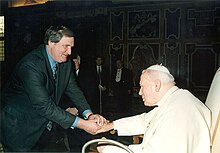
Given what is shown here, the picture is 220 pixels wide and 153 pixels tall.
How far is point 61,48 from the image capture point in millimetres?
2006

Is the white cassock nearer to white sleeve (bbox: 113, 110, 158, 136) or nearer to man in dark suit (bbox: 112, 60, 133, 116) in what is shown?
white sleeve (bbox: 113, 110, 158, 136)

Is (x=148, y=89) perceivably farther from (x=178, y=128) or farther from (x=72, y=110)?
(x=72, y=110)

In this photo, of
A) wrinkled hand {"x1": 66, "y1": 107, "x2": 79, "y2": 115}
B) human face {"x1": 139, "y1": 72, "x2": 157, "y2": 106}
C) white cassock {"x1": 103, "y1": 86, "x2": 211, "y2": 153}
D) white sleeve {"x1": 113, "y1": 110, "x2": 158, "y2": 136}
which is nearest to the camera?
white cassock {"x1": 103, "y1": 86, "x2": 211, "y2": 153}

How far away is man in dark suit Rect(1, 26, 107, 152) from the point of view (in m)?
2.01

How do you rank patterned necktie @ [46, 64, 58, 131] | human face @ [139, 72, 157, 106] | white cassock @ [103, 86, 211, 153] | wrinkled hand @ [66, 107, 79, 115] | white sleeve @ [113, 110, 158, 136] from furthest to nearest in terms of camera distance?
wrinkled hand @ [66, 107, 79, 115] → patterned necktie @ [46, 64, 58, 131] → white sleeve @ [113, 110, 158, 136] → human face @ [139, 72, 157, 106] → white cassock @ [103, 86, 211, 153]

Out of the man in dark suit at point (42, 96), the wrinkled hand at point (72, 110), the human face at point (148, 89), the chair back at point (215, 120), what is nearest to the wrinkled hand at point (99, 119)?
the man in dark suit at point (42, 96)

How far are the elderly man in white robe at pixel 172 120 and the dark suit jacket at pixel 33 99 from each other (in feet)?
1.96

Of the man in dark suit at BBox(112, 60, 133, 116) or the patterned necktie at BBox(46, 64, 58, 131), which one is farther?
the man in dark suit at BBox(112, 60, 133, 116)

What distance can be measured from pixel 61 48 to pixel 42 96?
1.16 ft

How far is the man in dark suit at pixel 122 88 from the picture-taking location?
2285 mm

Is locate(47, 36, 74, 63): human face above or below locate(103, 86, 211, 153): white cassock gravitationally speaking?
above

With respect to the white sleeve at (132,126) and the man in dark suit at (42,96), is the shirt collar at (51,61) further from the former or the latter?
the white sleeve at (132,126)

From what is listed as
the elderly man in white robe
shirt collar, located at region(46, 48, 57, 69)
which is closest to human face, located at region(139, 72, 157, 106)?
the elderly man in white robe

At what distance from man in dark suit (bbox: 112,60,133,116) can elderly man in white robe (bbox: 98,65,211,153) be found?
63 cm
